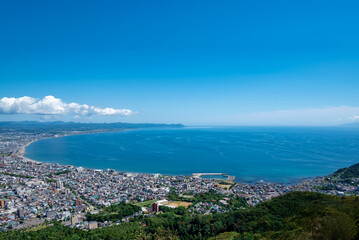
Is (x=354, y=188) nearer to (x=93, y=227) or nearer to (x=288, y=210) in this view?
(x=288, y=210)

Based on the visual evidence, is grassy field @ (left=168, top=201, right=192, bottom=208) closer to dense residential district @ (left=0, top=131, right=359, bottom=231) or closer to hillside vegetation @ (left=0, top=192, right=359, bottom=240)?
dense residential district @ (left=0, top=131, right=359, bottom=231)

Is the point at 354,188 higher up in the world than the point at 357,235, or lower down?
lower down

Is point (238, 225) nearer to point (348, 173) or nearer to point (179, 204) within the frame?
point (179, 204)

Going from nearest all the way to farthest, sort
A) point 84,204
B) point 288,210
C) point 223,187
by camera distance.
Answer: point 288,210
point 84,204
point 223,187

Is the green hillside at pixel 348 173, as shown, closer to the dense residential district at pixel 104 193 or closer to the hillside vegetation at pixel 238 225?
the dense residential district at pixel 104 193

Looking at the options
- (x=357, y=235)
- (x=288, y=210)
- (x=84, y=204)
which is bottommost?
(x=84, y=204)

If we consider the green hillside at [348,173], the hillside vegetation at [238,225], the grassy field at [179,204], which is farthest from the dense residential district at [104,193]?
the hillside vegetation at [238,225]

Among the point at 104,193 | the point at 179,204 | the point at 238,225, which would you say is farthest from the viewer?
the point at 104,193

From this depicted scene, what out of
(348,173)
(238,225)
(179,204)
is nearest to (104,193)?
(179,204)

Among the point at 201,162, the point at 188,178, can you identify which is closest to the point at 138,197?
the point at 188,178
